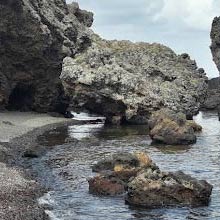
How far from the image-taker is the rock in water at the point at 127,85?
8569 centimetres

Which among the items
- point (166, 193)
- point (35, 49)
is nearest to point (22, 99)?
point (35, 49)

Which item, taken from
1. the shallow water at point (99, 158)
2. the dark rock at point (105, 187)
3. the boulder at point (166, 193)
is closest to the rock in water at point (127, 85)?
the shallow water at point (99, 158)

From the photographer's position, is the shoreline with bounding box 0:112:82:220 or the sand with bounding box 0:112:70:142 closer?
the shoreline with bounding box 0:112:82:220

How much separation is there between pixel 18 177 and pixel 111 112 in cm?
4945

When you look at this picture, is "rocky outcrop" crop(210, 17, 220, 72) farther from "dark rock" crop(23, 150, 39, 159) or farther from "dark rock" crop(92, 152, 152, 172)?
"dark rock" crop(92, 152, 152, 172)

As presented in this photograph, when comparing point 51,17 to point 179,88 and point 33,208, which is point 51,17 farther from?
point 33,208

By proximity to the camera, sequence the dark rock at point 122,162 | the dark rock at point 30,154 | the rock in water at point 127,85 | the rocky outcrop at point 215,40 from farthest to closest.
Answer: the rocky outcrop at point 215,40 < the rock in water at point 127,85 < the dark rock at point 30,154 < the dark rock at point 122,162

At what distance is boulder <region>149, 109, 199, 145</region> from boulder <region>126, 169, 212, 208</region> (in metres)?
28.9

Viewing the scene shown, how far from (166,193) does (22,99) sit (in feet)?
225

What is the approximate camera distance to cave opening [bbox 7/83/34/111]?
95.9m

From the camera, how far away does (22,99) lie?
97812 mm

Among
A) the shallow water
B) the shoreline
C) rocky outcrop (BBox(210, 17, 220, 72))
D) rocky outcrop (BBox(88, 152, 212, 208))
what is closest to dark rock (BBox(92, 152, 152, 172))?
the shallow water

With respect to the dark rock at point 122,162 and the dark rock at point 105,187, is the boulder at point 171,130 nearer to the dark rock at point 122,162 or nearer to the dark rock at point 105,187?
the dark rock at point 122,162

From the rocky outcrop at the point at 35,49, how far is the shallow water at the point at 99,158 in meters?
15.7
